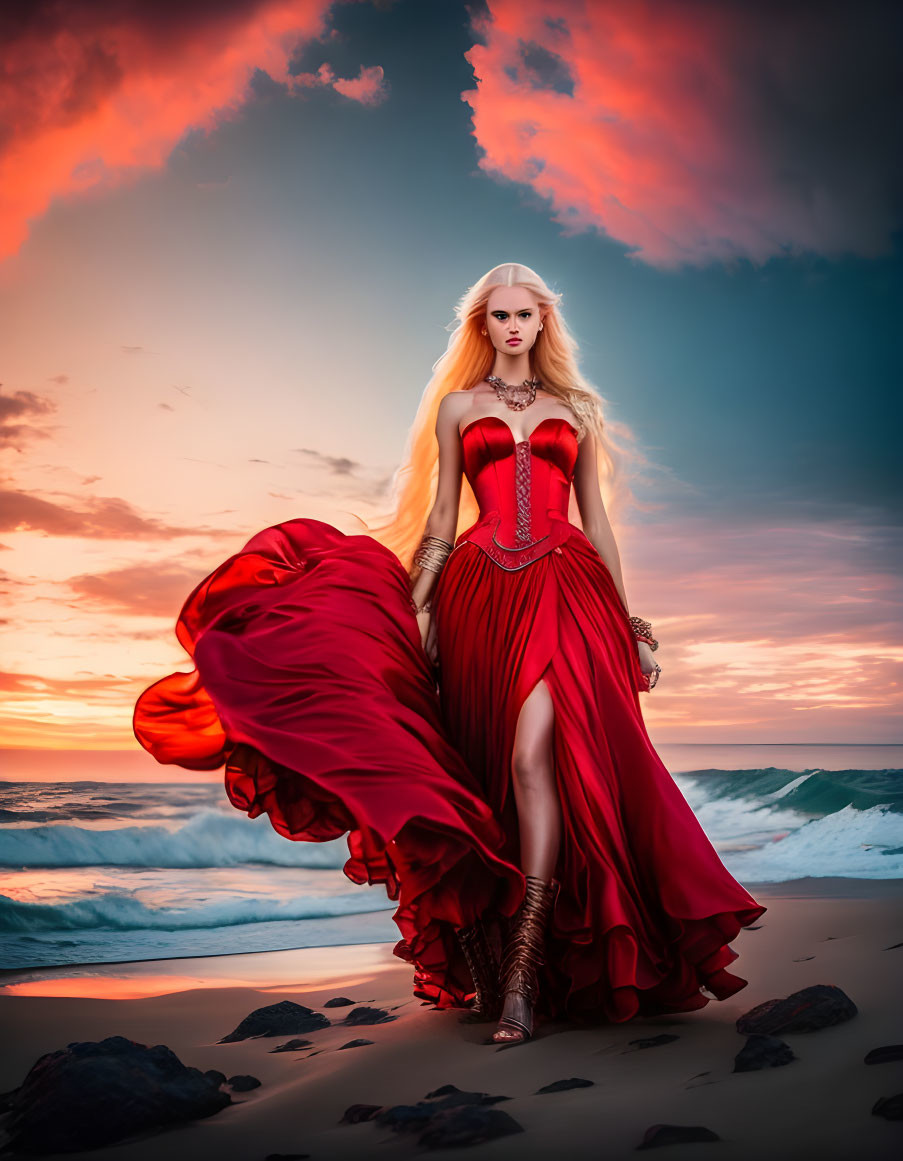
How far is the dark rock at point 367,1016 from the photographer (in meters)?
3.67

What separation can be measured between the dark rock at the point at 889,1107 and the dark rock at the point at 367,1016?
6.14ft

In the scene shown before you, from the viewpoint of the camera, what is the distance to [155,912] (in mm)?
7223

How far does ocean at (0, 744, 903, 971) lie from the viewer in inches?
262

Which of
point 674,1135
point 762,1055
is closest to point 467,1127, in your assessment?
point 674,1135

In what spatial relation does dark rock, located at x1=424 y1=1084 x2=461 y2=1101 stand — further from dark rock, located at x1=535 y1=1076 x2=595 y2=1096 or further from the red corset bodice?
the red corset bodice

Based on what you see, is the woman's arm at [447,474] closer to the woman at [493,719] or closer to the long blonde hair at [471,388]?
the woman at [493,719]

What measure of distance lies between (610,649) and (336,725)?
104cm

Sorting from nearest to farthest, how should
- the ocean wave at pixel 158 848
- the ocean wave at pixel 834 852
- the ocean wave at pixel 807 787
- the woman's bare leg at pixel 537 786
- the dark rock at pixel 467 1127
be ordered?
1. the dark rock at pixel 467 1127
2. the woman's bare leg at pixel 537 786
3. the ocean wave at pixel 834 852
4. the ocean wave at pixel 158 848
5. the ocean wave at pixel 807 787

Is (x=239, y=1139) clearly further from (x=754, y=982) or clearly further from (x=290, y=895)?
(x=290, y=895)

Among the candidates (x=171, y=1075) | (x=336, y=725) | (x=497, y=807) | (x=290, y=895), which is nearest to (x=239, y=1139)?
(x=171, y=1075)

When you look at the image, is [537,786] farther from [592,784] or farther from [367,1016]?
[367,1016]

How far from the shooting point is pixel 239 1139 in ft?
7.97

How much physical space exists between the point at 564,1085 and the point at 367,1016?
1.33 m

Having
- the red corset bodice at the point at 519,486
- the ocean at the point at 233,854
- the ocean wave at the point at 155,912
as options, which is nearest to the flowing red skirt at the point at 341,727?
the red corset bodice at the point at 519,486
